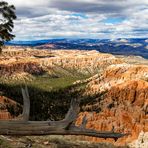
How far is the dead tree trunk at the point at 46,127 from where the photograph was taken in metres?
6.49

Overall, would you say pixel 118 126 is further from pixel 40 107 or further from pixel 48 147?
pixel 48 147

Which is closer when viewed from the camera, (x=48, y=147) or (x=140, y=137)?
(x=48, y=147)

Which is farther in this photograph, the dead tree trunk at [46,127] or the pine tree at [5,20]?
the pine tree at [5,20]

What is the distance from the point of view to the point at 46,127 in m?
6.62

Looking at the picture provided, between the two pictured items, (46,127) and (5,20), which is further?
(5,20)

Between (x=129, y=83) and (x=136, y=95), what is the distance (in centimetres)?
1885

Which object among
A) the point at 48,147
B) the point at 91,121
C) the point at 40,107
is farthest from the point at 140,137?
the point at 48,147

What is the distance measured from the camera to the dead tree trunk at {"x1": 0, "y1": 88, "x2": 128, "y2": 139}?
21.3 ft

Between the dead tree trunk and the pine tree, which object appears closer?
the dead tree trunk

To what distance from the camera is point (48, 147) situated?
27516 millimetres

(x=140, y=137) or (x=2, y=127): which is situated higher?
(x=2, y=127)

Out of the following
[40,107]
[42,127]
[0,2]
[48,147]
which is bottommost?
[40,107]

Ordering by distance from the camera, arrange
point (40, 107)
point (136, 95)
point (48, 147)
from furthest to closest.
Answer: point (136, 95) < point (40, 107) < point (48, 147)

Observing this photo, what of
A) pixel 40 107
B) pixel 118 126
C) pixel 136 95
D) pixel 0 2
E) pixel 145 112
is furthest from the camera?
pixel 136 95
